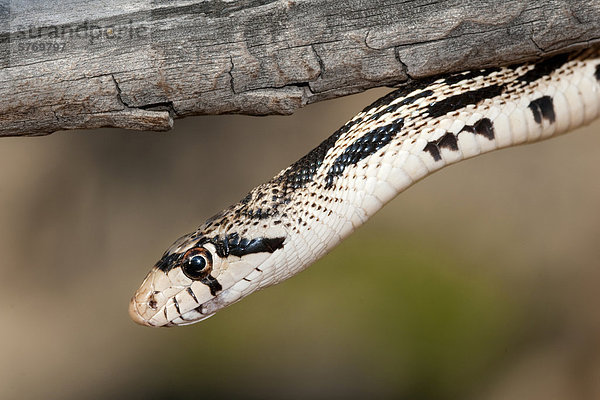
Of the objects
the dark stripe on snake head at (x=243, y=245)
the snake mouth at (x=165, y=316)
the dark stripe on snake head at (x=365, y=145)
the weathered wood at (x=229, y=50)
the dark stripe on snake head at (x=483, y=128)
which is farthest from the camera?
the snake mouth at (x=165, y=316)

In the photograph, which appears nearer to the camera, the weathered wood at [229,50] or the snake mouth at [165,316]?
the weathered wood at [229,50]

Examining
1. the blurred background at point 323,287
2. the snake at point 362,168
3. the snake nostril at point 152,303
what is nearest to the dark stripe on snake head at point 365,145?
the snake at point 362,168

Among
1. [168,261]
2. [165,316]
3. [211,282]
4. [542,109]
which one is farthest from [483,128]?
[165,316]

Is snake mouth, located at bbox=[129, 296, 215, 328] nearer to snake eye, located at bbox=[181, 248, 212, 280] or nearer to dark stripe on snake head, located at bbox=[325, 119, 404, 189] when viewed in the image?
snake eye, located at bbox=[181, 248, 212, 280]

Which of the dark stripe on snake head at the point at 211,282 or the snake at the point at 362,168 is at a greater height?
the snake at the point at 362,168

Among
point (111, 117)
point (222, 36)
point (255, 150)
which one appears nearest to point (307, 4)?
point (222, 36)

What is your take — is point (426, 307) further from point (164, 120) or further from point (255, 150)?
→ point (164, 120)

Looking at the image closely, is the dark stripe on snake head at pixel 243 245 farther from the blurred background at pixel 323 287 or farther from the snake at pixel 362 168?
the blurred background at pixel 323 287
